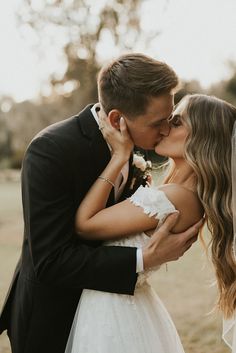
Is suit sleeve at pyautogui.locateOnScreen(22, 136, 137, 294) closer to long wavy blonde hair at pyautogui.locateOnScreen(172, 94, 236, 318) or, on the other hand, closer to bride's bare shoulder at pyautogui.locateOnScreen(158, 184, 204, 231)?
bride's bare shoulder at pyautogui.locateOnScreen(158, 184, 204, 231)

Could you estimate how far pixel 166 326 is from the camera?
316cm

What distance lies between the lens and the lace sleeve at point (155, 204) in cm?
289

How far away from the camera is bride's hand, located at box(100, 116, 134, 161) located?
9.88 ft

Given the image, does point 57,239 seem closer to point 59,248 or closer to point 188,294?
point 59,248

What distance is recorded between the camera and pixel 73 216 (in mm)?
2939

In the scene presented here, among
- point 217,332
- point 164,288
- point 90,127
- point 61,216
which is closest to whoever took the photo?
point 61,216

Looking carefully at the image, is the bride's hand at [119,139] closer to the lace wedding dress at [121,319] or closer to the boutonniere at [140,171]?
the lace wedding dress at [121,319]

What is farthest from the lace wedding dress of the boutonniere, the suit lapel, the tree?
the tree

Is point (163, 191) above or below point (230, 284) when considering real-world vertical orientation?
above

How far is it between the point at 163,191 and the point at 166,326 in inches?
31.5

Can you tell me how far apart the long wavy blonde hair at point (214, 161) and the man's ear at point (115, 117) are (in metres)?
0.37

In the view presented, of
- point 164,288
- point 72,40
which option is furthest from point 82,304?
point 72,40

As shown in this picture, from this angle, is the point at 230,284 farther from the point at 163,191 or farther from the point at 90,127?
the point at 90,127

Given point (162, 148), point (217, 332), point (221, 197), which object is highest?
point (162, 148)
